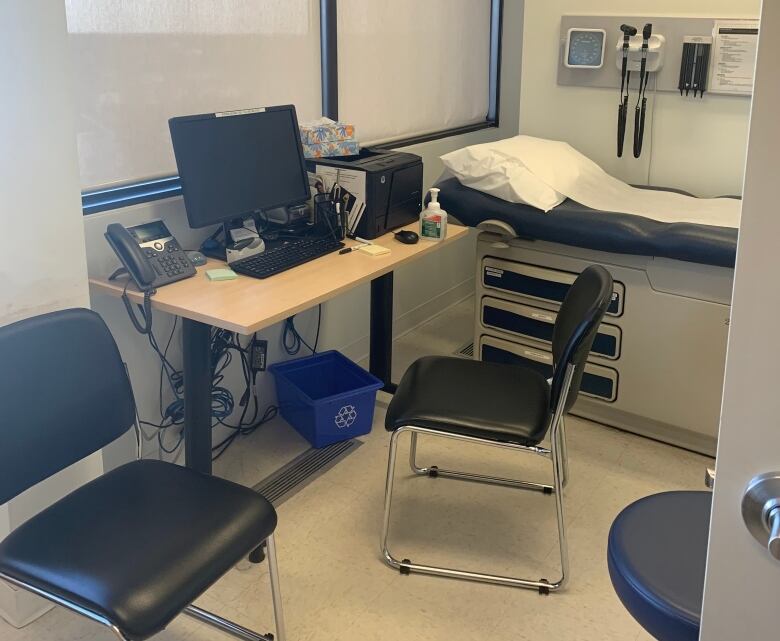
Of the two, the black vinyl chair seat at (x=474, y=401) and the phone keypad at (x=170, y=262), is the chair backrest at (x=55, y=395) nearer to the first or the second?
the phone keypad at (x=170, y=262)

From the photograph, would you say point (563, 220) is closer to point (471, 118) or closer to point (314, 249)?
point (314, 249)

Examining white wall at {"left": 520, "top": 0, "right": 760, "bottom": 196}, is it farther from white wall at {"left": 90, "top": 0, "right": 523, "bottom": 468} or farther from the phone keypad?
the phone keypad

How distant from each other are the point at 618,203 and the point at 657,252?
0.39 m

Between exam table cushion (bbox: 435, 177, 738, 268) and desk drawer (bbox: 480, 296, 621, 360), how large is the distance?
278mm

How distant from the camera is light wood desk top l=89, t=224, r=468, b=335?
214cm

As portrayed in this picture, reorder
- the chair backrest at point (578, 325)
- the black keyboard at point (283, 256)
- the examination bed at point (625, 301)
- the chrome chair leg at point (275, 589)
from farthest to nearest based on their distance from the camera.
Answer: the examination bed at point (625, 301) → the black keyboard at point (283, 256) → the chair backrest at point (578, 325) → the chrome chair leg at point (275, 589)

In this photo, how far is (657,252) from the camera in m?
2.79

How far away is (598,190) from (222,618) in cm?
204

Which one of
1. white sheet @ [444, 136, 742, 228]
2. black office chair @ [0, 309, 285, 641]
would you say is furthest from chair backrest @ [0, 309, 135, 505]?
white sheet @ [444, 136, 742, 228]

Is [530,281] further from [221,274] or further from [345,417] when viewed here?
[221,274]

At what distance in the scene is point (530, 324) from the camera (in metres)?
3.18

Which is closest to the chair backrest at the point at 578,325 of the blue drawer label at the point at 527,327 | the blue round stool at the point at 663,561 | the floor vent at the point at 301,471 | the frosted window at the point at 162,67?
the blue round stool at the point at 663,561

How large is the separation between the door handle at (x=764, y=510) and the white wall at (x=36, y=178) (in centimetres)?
169

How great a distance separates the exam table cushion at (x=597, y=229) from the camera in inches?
106
